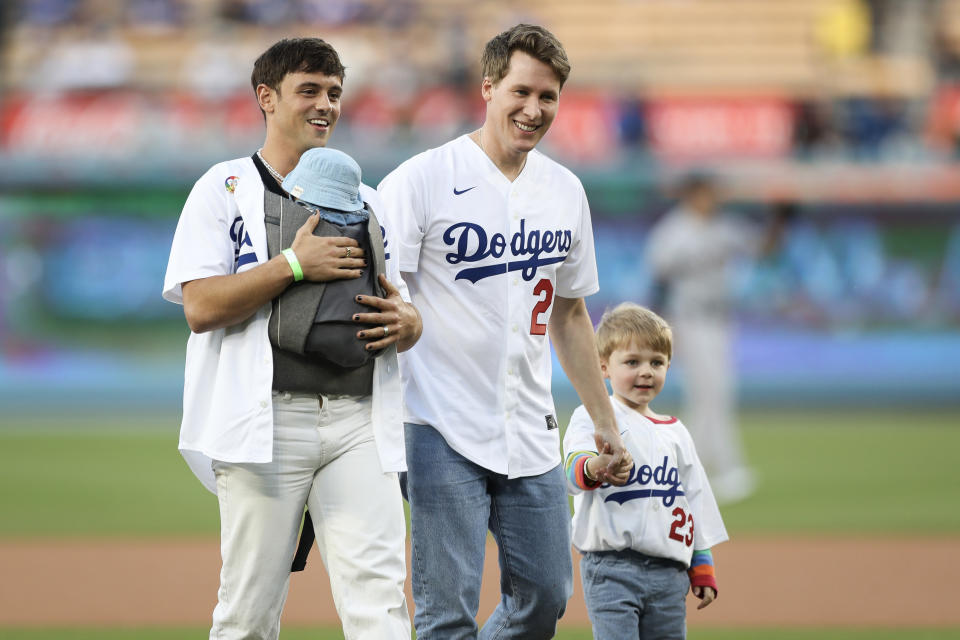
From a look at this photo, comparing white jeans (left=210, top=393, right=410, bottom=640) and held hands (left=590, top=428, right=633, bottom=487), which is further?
held hands (left=590, top=428, right=633, bottom=487)

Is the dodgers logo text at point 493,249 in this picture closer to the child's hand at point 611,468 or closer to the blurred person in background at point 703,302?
the child's hand at point 611,468

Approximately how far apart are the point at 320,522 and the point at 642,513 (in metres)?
1.16

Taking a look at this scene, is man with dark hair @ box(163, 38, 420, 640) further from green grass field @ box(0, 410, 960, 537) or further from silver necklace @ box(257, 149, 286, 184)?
green grass field @ box(0, 410, 960, 537)

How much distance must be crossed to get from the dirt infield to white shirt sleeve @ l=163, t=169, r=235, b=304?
3403mm

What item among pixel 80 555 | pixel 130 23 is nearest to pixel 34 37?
pixel 130 23

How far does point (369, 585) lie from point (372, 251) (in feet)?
3.39

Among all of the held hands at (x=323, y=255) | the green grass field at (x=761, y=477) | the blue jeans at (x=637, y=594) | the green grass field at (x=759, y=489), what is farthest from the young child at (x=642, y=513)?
the green grass field at (x=761, y=477)

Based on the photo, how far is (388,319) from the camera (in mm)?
3949

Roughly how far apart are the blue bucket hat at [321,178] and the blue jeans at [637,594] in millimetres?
1599

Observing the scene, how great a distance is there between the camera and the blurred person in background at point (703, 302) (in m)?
10.8

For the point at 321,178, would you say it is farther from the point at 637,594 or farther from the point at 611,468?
the point at 637,594

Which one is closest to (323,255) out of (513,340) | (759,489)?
(513,340)

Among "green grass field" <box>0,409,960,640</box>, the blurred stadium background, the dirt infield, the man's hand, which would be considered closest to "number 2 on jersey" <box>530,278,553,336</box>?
the man's hand

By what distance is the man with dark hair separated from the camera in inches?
152
